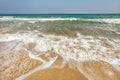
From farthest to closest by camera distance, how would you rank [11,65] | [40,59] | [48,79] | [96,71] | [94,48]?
[94,48], [40,59], [11,65], [96,71], [48,79]

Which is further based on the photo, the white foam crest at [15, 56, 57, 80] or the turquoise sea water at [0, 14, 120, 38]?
the turquoise sea water at [0, 14, 120, 38]

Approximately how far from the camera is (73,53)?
629 centimetres

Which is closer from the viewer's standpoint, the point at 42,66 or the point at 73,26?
the point at 42,66

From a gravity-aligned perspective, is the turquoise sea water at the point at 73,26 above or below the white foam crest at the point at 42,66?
below

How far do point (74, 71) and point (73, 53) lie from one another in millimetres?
1567

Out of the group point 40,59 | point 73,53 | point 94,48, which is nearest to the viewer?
point 40,59

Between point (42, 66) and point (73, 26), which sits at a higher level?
point (42, 66)

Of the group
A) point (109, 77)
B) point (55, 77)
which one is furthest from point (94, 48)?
point (55, 77)

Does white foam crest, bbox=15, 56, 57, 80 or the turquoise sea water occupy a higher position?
white foam crest, bbox=15, 56, 57, 80

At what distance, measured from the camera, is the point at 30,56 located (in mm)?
6055

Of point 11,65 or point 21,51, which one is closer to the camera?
point 11,65

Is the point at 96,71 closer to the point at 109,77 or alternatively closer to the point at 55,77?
the point at 109,77

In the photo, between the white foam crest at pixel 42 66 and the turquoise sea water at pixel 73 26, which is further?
the turquoise sea water at pixel 73 26

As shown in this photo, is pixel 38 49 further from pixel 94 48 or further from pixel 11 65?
pixel 94 48
